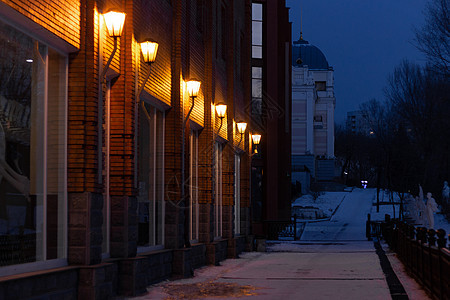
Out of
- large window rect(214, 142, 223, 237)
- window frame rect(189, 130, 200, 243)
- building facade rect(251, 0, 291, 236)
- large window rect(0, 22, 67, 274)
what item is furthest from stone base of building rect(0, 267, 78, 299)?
building facade rect(251, 0, 291, 236)

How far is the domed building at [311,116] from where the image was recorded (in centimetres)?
7725

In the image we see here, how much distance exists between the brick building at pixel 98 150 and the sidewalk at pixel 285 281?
65 cm

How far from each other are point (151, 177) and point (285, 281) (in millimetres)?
3663

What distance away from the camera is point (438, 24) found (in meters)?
40.4

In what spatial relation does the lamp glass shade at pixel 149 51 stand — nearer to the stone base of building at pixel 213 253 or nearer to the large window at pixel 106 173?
the large window at pixel 106 173

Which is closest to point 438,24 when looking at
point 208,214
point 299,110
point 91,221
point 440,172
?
point 440,172

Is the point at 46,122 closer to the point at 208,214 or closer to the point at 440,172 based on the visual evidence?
the point at 208,214

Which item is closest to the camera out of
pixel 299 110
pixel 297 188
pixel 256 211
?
pixel 256 211

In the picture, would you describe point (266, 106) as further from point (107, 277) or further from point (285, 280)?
point (107, 277)

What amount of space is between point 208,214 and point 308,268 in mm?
3171

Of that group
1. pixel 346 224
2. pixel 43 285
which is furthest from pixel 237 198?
pixel 346 224

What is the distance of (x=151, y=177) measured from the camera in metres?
15.6

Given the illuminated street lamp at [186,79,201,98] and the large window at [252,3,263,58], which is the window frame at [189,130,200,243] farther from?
the large window at [252,3,263,58]

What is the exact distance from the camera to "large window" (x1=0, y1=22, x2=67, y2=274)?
30.5 ft
